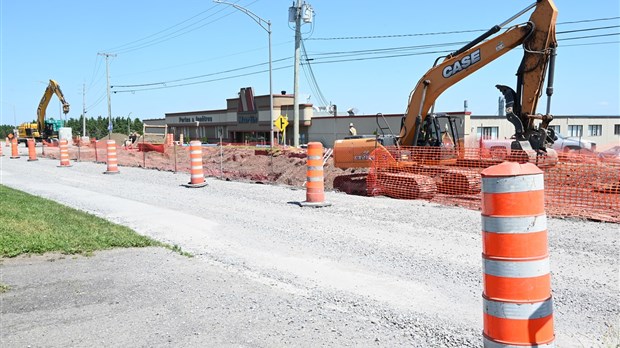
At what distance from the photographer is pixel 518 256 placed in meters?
3.05

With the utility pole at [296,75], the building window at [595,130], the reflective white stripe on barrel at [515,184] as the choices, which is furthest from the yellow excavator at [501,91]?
the building window at [595,130]

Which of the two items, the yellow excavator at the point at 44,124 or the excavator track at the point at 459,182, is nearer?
the excavator track at the point at 459,182

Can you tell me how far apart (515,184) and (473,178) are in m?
9.89

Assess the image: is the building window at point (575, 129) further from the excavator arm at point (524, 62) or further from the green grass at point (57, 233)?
the green grass at point (57, 233)

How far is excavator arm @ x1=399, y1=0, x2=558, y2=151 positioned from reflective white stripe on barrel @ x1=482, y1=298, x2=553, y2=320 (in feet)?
32.1

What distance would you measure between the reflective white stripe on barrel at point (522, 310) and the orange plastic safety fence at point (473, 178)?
763cm

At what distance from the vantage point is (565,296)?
5387mm

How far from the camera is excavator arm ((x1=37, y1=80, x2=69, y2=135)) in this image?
147 feet

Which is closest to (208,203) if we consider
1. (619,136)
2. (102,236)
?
(102,236)

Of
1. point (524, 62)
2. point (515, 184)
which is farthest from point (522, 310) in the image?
point (524, 62)

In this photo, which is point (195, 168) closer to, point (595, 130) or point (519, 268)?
point (519, 268)

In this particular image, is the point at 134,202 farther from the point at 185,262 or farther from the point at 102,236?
the point at 185,262

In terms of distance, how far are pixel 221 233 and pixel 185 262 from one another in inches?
83.0

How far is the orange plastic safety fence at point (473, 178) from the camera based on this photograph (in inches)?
425
